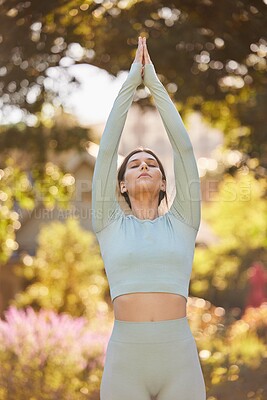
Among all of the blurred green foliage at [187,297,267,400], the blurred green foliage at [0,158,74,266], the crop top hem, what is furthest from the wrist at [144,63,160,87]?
the blurred green foliage at [0,158,74,266]

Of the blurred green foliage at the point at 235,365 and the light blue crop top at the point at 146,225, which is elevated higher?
the light blue crop top at the point at 146,225

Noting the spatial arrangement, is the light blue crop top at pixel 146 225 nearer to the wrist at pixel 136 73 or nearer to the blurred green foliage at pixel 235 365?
the wrist at pixel 136 73

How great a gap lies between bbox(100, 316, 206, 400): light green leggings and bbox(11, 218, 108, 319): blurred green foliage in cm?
826

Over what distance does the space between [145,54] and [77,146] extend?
13.3 feet

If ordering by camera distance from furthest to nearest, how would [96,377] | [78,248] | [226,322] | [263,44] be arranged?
1. [78,248]
2. [226,322]
3. [263,44]
4. [96,377]

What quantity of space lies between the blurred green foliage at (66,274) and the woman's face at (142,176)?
8.14 metres

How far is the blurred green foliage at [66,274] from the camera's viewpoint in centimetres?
1079

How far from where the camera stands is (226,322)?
8.53 meters

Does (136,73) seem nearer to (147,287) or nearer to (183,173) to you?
(183,173)

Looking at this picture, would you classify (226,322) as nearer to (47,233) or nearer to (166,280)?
(47,233)

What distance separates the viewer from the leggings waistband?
2264mm

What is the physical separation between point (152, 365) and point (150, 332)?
0.10 m

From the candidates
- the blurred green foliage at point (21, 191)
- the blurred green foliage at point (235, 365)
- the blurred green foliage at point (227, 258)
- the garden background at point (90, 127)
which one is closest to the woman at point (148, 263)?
the garden background at point (90, 127)

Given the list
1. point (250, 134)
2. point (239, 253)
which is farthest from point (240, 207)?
point (250, 134)
